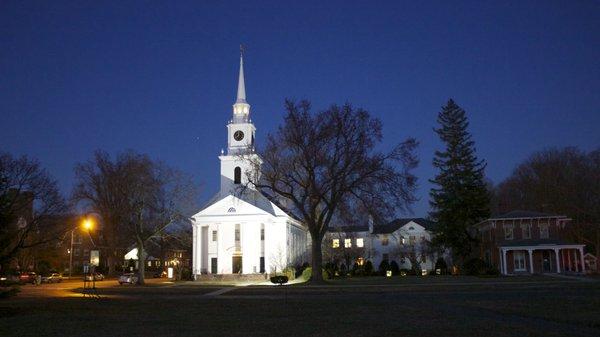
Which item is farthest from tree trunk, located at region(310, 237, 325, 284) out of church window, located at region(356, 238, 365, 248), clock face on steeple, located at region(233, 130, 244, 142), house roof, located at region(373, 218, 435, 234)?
church window, located at region(356, 238, 365, 248)

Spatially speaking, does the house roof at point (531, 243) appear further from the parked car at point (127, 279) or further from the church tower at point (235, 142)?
the parked car at point (127, 279)

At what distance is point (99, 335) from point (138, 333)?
3.44ft

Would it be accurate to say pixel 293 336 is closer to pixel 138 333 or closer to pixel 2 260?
pixel 138 333

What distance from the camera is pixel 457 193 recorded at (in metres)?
61.1

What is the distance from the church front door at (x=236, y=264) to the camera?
64.0m

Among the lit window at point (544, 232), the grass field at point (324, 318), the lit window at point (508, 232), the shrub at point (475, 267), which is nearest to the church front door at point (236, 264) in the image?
the shrub at point (475, 267)

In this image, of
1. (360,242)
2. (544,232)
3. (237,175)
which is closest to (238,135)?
(237,175)

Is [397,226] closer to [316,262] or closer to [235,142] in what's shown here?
[235,142]

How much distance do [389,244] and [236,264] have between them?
1100 inches

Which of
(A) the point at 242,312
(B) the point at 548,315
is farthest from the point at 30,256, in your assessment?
(B) the point at 548,315

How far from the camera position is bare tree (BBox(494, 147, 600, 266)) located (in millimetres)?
64188

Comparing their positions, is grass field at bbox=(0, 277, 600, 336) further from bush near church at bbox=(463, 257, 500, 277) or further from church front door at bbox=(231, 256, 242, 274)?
church front door at bbox=(231, 256, 242, 274)

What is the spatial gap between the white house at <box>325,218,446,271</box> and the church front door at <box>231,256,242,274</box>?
1424 cm

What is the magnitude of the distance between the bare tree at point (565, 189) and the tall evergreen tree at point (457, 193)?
9.44 meters
